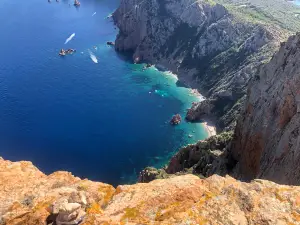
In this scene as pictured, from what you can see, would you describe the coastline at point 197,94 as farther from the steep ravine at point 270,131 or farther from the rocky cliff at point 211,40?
the steep ravine at point 270,131

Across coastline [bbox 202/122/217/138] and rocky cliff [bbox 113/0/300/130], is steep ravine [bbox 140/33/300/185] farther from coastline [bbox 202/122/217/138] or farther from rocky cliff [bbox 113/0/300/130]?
rocky cliff [bbox 113/0/300/130]

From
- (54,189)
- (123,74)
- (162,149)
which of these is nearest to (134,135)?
(162,149)

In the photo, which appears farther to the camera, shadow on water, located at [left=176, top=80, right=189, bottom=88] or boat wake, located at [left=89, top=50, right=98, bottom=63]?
boat wake, located at [left=89, top=50, right=98, bottom=63]

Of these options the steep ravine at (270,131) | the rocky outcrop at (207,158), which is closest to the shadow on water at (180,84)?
the rocky outcrop at (207,158)

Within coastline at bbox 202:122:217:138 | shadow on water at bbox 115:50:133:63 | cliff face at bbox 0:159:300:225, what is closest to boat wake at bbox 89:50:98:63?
shadow on water at bbox 115:50:133:63

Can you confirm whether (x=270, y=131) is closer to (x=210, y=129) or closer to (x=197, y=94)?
(x=210, y=129)

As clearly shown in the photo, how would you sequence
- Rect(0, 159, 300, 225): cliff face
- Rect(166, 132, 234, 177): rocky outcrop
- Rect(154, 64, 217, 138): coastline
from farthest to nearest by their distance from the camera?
Rect(154, 64, 217, 138): coastline < Rect(166, 132, 234, 177): rocky outcrop < Rect(0, 159, 300, 225): cliff face

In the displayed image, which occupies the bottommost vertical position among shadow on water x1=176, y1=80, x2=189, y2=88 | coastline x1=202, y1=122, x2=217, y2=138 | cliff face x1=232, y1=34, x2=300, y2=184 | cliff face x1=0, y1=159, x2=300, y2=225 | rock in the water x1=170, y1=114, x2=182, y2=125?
cliff face x1=0, y1=159, x2=300, y2=225
